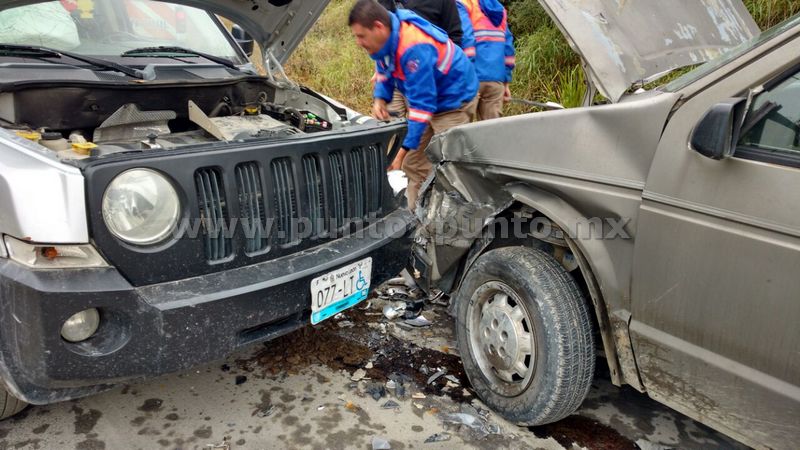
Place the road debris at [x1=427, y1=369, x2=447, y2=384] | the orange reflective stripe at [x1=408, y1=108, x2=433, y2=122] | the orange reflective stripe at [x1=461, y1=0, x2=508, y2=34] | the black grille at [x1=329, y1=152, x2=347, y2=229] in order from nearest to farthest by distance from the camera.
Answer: the black grille at [x1=329, y1=152, x2=347, y2=229] < the road debris at [x1=427, y1=369, x2=447, y2=384] < the orange reflective stripe at [x1=408, y1=108, x2=433, y2=122] < the orange reflective stripe at [x1=461, y1=0, x2=508, y2=34]

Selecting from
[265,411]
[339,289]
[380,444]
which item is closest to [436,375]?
[380,444]

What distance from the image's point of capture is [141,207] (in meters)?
1.96

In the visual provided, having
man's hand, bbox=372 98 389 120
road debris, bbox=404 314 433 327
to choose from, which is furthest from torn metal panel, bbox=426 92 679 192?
man's hand, bbox=372 98 389 120

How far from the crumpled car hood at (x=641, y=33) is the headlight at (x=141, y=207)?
1.96 meters

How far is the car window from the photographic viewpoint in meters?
1.64

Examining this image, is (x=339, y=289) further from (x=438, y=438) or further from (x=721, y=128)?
(x=721, y=128)

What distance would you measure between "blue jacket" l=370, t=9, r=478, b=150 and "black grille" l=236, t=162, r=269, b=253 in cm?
148

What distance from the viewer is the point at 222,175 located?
83.7 inches

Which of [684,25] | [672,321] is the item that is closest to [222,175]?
[672,321]

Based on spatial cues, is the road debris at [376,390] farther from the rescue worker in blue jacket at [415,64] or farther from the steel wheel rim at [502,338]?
the rescue worker in blue jacket at [415,64]

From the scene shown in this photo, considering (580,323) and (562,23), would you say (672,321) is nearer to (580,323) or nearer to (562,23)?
(580,323)

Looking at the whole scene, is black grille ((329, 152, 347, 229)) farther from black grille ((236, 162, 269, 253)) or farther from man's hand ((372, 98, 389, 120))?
man's hand ((372, 98, 389, 120))

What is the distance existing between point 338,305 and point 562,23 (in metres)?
1.73

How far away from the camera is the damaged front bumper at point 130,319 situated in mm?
1746
